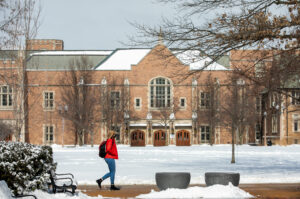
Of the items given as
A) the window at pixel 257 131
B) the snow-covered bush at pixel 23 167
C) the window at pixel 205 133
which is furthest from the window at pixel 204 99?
the snow-covered bush at pixel 23 167

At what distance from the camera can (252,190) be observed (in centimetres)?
1372

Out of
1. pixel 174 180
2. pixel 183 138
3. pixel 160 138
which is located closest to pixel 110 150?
pixel 174 180

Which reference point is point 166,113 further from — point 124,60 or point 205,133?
point 124,60

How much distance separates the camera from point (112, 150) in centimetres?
1430

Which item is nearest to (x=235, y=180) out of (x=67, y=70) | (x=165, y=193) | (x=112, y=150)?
(x=165, y=193)

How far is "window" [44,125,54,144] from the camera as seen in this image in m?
61.5

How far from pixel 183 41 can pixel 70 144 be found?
48.1 metres

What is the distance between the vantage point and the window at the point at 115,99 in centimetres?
5844

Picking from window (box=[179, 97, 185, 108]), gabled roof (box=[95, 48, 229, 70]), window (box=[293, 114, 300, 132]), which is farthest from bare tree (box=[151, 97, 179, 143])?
window (box=[293, 114, 300, 132])

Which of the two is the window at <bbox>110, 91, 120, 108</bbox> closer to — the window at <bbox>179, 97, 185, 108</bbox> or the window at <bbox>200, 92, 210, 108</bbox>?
the window at <bbox>179, 97, 185, 108</bbox>

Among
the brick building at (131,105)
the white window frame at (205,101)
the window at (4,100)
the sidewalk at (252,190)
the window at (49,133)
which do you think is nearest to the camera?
the sidewalk at (252,190)

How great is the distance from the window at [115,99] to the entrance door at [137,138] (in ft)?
12.3

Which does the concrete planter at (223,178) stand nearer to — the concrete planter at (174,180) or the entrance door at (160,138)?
the concrete planter at (174,180)

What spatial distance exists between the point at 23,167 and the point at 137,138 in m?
48.9
